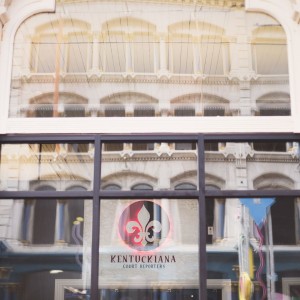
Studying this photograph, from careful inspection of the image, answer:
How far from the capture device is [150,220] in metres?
6.96

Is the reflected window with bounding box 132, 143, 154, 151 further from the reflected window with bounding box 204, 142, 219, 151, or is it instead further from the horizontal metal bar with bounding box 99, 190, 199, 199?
the reflected window with bounding box 204, 142, 219, 151

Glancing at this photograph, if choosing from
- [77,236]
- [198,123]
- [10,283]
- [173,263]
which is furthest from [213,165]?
[10,283]

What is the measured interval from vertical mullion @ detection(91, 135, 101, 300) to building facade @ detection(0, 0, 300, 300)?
0.01m

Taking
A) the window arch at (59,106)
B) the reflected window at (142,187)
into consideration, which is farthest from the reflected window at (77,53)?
the reflected window at (142,187)

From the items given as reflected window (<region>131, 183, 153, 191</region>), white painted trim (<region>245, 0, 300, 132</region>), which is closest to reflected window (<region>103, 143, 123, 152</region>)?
reflected window (<region>131, 183, 153, 191</region>)

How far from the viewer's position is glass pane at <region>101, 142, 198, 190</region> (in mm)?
7004

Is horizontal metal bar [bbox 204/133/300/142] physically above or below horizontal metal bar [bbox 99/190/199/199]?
above

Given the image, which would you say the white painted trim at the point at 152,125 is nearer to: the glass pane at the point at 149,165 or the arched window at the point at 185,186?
the glass pane at the point at 149,165

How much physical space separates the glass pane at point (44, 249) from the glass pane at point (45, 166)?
21 cm

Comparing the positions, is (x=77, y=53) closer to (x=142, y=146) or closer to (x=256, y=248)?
(x=142, y=146)

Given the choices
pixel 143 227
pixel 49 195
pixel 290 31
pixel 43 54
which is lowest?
pixel 143 227

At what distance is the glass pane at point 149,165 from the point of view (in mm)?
7004

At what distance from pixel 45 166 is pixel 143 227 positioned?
54.0 inches

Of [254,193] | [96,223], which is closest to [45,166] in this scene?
[96,223]
